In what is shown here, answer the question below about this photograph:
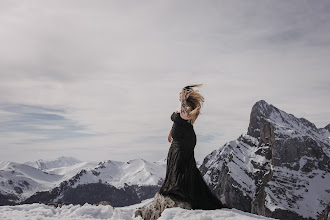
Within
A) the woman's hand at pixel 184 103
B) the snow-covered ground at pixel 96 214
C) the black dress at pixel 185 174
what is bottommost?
the snow-covered ground at pixel 96 214

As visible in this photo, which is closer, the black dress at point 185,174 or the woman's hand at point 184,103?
the black dress at point 185,174

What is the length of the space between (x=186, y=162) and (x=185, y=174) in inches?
21.2

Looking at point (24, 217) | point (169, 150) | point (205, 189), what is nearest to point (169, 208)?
point (205, 189)

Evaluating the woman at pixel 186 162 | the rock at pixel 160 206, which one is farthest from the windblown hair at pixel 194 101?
the rock at pixel 160 206

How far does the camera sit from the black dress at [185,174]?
11.3 m

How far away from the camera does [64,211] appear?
50.8ft

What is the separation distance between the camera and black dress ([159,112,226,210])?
1130 centimetres

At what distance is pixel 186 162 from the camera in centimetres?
1194

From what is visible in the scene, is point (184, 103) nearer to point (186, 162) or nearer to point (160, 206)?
point (186, 162)

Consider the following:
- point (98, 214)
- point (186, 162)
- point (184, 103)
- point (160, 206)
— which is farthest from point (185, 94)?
point (98, 214)

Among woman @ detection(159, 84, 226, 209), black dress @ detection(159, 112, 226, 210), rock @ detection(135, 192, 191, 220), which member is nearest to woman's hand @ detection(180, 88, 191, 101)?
woman @ detection(159, 84, 226, 209)

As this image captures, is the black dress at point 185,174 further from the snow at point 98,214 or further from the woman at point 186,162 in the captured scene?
the snow at point 98,214

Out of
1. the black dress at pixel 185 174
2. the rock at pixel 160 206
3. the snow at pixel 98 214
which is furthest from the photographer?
the black dress at pixel 185 174

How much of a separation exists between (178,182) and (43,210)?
8090 millimetres
